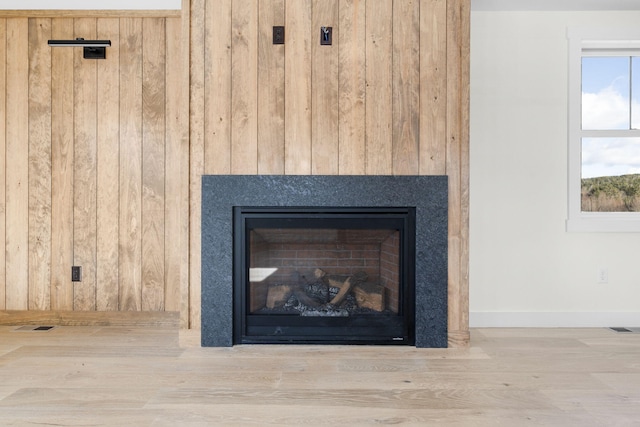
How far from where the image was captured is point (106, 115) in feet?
9.87

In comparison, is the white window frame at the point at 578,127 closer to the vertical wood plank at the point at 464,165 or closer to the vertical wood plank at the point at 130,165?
the vertical wood plank at the point at 464,165

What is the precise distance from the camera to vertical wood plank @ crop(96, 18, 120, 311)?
3000 millimetres

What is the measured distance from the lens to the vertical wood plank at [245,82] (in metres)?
2.50

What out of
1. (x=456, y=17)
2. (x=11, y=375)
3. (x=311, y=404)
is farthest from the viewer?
(x=456, y=17)

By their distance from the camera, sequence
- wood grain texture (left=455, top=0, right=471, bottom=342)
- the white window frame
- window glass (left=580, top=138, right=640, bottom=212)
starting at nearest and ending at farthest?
wood grain texture (left=455, top=0, right=471, bottom=342) < the white window frame < window glass (left=580, top=138, right=640, bottom=212)

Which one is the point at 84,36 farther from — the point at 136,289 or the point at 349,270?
the point at 349,270

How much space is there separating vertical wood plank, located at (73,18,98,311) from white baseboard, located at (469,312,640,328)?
2651mm

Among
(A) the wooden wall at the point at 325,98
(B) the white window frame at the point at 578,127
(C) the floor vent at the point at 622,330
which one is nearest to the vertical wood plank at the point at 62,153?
(A) the wooden wall at the point at 325,98

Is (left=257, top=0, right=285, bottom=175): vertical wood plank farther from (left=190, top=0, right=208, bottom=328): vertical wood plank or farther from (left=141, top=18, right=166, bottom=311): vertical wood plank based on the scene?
(left=141, top=18, right=166, bottom=311): vertical wood plank

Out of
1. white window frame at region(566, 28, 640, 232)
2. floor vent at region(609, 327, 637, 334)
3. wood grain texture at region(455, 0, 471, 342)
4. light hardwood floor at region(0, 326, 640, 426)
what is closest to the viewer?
light hardwood floor at region(0, 326, 640, 426)

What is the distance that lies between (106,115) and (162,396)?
1.99 m

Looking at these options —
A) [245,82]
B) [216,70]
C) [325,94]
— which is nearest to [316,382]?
[325,94]

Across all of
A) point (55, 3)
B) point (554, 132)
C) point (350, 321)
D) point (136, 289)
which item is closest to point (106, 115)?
point (55, 3)

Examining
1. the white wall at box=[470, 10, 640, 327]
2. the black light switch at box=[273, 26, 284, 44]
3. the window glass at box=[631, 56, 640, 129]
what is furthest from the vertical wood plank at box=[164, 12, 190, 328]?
the window glass at box=[631, 56, 640, 129]
